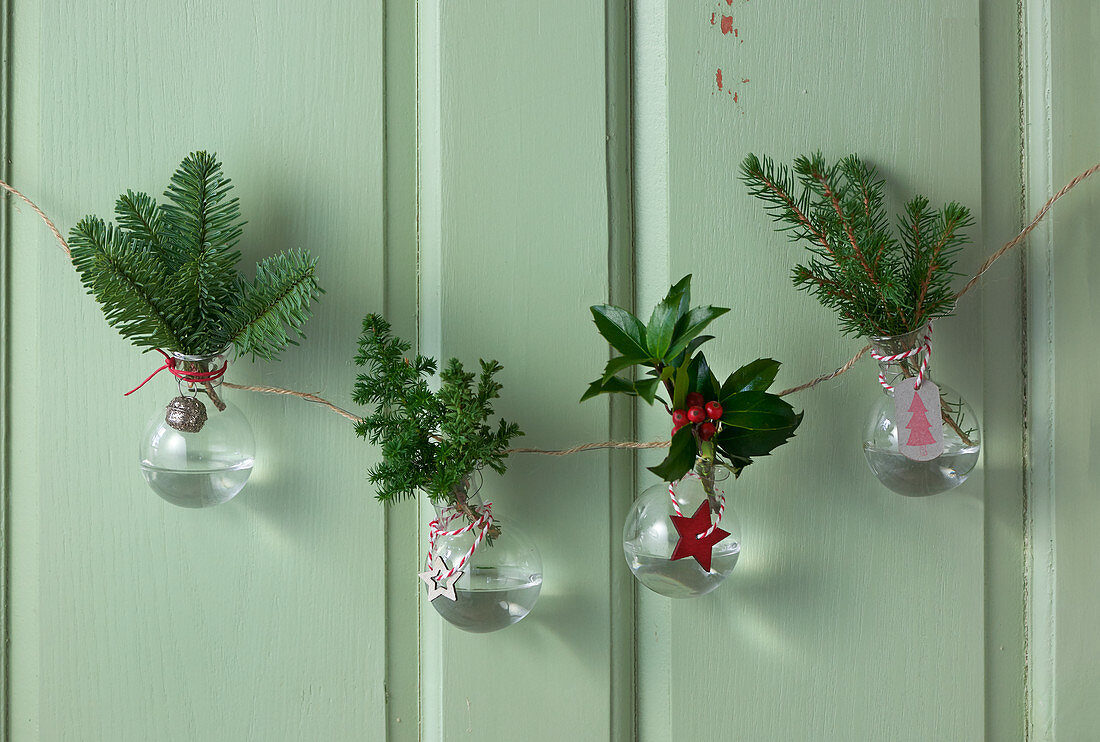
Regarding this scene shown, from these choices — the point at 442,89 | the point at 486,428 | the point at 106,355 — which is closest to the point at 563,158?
the point at 442,89

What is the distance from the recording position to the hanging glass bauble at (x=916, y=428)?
Result: 0.53 m

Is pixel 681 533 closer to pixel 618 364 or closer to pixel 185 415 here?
pixel 618 364

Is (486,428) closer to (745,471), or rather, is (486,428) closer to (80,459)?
(745,471)

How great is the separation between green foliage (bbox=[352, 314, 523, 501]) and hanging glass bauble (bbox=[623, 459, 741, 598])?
0.11m

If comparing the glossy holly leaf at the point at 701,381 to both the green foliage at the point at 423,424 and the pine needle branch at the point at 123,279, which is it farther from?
the pine needle branch at the point at 123,279

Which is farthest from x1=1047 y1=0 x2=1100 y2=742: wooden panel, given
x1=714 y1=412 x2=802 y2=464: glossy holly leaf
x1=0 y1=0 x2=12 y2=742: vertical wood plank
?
x1=0 y1=0 x2=12 y2=742: vertical wood plank

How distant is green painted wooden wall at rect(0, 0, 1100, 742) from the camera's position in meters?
0.59

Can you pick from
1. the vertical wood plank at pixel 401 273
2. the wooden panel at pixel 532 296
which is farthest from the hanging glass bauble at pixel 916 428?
the vertical wood plank at pixel 401 273

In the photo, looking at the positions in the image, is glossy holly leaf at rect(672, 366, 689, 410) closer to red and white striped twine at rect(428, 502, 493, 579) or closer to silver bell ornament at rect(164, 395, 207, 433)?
red and white striped twine at rect(428, 502, 493, 579)

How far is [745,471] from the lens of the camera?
59cm

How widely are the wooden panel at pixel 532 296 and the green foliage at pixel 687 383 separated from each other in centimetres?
9

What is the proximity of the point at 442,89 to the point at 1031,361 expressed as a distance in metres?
0.51

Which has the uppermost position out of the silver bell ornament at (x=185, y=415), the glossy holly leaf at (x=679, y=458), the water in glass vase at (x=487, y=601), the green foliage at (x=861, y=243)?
the green foliage at (x=861, y=243)

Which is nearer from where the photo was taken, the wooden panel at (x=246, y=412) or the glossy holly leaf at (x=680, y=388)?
the glossy holly leaf at (x=680, y=388)
